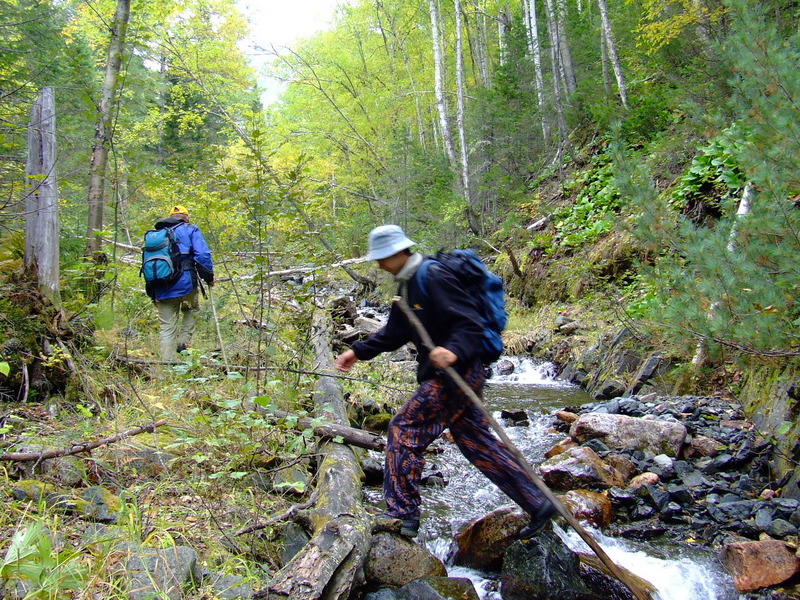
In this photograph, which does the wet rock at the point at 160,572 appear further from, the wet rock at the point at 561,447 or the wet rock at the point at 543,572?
the wet rock at the point at 561,447

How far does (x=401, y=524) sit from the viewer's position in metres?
3.40

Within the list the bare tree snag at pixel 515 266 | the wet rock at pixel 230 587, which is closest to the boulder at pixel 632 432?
the wet rock at pixel 230 587

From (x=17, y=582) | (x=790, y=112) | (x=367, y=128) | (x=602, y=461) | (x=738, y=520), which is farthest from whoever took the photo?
(x=367, y=128)

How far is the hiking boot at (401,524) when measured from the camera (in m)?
3.37

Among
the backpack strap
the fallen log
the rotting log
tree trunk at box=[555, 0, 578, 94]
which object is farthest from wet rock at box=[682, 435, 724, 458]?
tree trunk at box=[555, 0, 578, 94]

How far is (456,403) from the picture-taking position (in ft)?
10.9

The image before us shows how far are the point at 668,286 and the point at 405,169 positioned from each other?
12238 mm

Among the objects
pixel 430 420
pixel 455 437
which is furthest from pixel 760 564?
pixel 430 420

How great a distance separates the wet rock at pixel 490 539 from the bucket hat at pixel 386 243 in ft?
6.84

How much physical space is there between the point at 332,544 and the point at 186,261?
4203 mm

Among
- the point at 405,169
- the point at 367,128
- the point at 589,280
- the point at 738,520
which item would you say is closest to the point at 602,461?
the point at 738,520

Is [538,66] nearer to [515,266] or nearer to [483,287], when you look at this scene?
[515,266]

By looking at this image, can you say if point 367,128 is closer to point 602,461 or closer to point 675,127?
point 675,127

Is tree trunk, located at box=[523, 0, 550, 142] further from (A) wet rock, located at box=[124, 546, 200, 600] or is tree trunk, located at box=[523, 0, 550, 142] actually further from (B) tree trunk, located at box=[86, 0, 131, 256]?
(A) wet rock, located at box=[124, 546, 200, 600]
